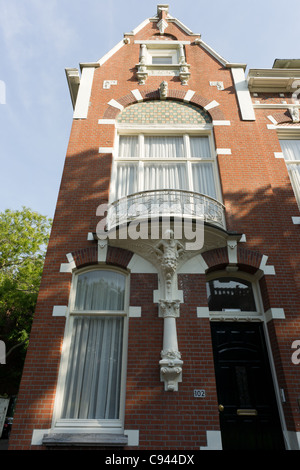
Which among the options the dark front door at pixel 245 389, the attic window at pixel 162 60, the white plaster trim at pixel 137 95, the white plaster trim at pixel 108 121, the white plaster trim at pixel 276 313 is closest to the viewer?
the dark front door at pixel 245 389

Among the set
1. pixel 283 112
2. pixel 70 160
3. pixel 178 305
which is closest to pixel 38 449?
pixel 178 305

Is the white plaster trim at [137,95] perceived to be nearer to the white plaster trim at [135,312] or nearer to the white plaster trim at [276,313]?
the white plaster trim at [135,312]

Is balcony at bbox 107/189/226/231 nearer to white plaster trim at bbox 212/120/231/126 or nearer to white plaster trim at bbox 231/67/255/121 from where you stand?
white plaster trim at bbox 212/120/231/126

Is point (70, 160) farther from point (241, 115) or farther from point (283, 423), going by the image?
point (283, 423)

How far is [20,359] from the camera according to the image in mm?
21188

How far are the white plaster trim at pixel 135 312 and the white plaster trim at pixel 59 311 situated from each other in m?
1.48

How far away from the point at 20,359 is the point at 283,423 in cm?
1969

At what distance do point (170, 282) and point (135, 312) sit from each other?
3.43ft

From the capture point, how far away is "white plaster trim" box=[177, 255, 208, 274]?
736 cm

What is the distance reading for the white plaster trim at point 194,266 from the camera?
290 inches

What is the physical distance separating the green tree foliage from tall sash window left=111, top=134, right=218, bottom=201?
1098cm

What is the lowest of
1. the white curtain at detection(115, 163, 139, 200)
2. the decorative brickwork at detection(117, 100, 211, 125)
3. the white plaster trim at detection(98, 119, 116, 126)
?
the white curtain at detection(115, 163, 139, 200)

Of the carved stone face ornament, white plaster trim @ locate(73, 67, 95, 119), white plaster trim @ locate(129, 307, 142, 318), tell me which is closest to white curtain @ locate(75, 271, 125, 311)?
white plaster trim @ locate(129, 307, 142, 318)

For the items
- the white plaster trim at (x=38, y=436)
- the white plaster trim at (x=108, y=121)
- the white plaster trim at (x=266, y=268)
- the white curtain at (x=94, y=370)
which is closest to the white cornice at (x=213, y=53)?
the white plaster trim at (x=108, y=121)
